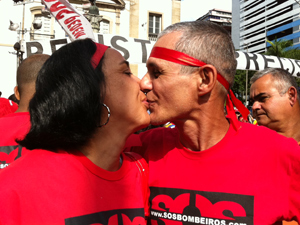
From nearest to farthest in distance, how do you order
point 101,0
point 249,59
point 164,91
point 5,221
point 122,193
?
point 5,221
point 122,193
point 164,91
point 249,59
point 101,0

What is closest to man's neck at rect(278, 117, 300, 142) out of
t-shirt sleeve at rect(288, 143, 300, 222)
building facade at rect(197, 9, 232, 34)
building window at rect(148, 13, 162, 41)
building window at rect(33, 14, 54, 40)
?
t-shirt sleeve at rect(288, 143, 300, 222)

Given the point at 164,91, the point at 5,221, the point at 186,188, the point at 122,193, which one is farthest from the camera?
the point at 164,91

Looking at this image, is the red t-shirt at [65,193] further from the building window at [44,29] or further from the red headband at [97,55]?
the building window at [44,29]

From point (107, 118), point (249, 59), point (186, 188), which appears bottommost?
point (186, 188)

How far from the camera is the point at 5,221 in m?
1.26

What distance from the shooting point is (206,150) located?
1937 mm

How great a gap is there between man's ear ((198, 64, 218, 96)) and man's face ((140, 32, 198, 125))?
0.04 meters

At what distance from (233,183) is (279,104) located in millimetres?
1775

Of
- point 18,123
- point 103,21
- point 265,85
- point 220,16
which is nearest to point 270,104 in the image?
point 265,85

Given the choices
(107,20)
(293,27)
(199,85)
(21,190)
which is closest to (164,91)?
(199,85)

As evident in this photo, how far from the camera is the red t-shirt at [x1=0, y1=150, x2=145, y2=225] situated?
4.34 feet

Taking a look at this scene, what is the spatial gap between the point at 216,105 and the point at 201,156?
1.28 ft

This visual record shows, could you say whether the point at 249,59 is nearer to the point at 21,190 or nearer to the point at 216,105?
the point at 216,105

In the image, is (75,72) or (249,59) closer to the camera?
(75,72)
